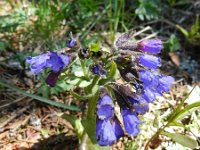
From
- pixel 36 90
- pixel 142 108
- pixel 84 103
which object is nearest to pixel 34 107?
pixel 36 90

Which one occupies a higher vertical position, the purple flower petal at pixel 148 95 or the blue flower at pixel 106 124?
the purple flower petal at pixel 148 95

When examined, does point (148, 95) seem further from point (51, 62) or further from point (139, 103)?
point (51, 62)

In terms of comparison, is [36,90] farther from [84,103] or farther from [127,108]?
[127,108]

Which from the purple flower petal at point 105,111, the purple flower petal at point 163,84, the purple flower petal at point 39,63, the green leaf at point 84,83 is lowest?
the purple flower petal at point 105,111

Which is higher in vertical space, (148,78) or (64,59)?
(64,59)

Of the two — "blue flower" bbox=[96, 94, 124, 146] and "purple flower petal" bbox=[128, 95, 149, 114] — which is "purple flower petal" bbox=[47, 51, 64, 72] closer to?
"blue flower" bbox=[96, 94, 124, 146]

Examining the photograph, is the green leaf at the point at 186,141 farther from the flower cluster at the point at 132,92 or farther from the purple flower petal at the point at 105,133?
the purple flower petal at the point at 105,133

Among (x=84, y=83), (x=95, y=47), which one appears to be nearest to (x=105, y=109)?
(x=95, y=47)

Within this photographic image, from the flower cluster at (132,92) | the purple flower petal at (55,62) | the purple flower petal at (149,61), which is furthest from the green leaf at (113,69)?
the purple flower petal at (55,62)
